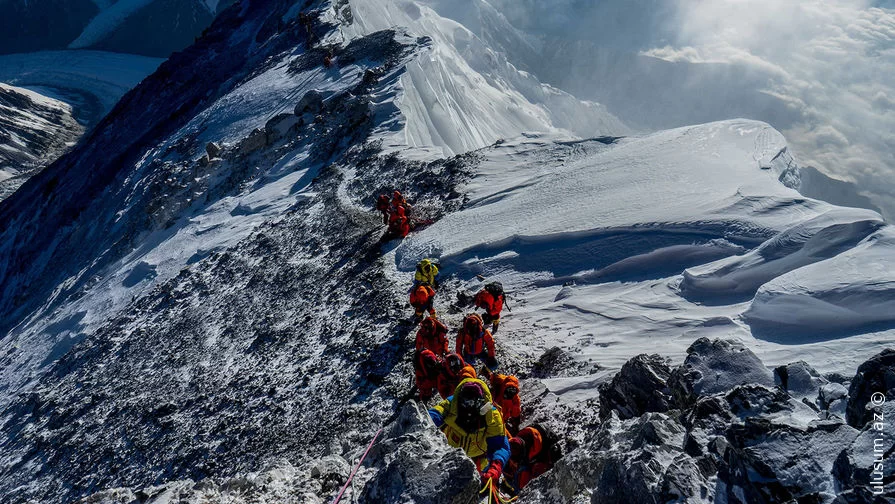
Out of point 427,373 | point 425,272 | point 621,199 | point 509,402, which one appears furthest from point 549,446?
point 621,199

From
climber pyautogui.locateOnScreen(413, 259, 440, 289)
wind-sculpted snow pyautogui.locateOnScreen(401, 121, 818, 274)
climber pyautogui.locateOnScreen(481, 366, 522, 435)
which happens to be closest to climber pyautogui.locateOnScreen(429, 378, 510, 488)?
climber pyautogui.locateOnScreen(481, 366, 522, 435)

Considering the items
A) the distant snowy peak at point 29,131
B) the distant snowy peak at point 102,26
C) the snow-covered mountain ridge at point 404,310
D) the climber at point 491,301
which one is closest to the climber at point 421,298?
the snow-covered mountain ridge at point 404,310

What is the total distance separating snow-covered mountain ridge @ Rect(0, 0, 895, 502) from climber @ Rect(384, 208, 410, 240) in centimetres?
52

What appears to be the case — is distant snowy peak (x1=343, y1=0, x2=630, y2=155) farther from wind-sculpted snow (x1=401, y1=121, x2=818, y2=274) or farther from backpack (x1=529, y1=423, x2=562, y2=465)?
backpack (x1=529, y1=423, x2=562, y2=465)

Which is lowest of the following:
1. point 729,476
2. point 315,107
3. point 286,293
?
point 286,293

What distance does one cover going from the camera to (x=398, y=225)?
1662 centimetres

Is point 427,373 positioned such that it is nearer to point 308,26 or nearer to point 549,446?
point 549,446

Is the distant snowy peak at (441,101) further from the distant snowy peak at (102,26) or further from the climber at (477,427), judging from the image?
the distant snowy peak at (102,26)

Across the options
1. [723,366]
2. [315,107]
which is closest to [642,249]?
[723,366]

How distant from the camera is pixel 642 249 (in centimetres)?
1313

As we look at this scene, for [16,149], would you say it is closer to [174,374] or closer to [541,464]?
[174,374]

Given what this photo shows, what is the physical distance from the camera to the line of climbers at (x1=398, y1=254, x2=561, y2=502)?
7.32 meters

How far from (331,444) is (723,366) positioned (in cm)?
594

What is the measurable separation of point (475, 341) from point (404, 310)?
288cm
